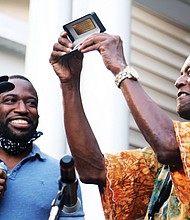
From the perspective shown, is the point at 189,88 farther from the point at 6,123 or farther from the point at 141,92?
the point at 6,123

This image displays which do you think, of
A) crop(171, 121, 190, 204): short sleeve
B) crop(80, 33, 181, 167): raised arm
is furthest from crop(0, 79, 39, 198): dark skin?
crop(171, 121, 190, 204): short sleeve

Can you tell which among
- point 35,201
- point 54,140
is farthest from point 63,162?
point 54,140

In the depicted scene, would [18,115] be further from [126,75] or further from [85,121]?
[126,75]

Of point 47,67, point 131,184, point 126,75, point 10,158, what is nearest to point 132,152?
point 131,184

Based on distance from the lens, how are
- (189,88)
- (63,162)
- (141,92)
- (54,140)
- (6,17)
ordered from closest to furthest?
(63,162) → (141,92) → (189,88) → (54,140) → (6,17)

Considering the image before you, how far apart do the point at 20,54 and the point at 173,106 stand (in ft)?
5.27

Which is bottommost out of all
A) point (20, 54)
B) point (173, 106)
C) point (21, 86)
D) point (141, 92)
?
point (173, 106)

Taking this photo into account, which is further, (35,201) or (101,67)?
(101,67)

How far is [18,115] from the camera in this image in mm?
3502

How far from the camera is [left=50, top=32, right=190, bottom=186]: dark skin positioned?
284 centimetres

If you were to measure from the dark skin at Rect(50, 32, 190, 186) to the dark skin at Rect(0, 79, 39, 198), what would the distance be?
31 centimetres

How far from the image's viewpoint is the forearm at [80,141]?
3.20m

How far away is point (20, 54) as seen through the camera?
6.12m

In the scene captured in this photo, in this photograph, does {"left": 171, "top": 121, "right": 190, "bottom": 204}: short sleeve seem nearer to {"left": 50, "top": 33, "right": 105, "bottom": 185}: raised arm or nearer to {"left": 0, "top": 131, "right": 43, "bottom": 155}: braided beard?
{"left": 50, "top": 33, "right": 105, "bottom": 185}: raised arm
